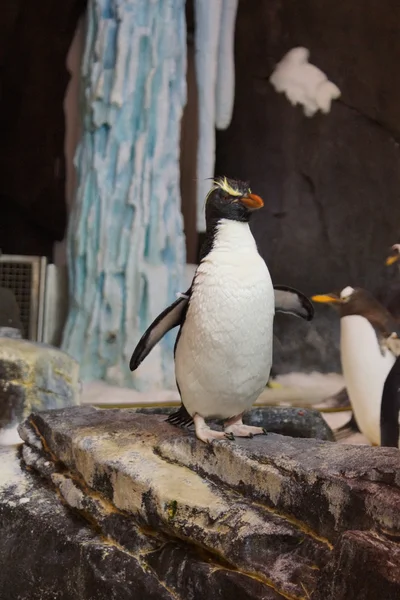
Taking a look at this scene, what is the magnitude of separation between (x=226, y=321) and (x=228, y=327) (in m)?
0.01

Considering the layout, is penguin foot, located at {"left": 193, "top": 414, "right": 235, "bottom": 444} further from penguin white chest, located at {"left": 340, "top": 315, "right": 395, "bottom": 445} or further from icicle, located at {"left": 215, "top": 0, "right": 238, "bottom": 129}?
icicle, located at {"left": 215, "top": 0, "right": 238, "bottom": 129}

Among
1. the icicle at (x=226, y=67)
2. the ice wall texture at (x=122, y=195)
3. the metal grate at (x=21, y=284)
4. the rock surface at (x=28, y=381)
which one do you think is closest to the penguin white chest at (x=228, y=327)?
the rock surface at (x=28, y=381)

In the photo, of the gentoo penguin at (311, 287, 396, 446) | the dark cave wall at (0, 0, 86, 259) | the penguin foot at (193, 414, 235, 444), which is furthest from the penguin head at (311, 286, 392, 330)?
the dark cave wall at (0, 0, 86, 259)

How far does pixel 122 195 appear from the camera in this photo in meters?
3.71

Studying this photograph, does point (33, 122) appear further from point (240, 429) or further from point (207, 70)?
point (240, 429)

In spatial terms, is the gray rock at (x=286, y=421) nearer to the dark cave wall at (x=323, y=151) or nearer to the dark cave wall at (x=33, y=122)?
the dark cave wall at (x=323, y=151)

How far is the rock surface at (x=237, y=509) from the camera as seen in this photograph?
0.92 metres

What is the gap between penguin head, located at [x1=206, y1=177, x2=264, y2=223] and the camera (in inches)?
52.3

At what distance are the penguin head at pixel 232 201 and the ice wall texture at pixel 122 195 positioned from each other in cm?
235

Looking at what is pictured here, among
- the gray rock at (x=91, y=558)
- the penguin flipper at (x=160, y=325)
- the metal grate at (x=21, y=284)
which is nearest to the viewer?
the gray rock at (x=91, y=558)

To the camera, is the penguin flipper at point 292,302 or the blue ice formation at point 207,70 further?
the blue ice formation at point 207,70

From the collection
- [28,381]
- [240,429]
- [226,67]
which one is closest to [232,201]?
[240,429]

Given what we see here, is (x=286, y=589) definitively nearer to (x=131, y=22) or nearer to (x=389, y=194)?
(x=131, y=22)

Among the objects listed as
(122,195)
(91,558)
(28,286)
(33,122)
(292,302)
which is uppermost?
(33,122)
